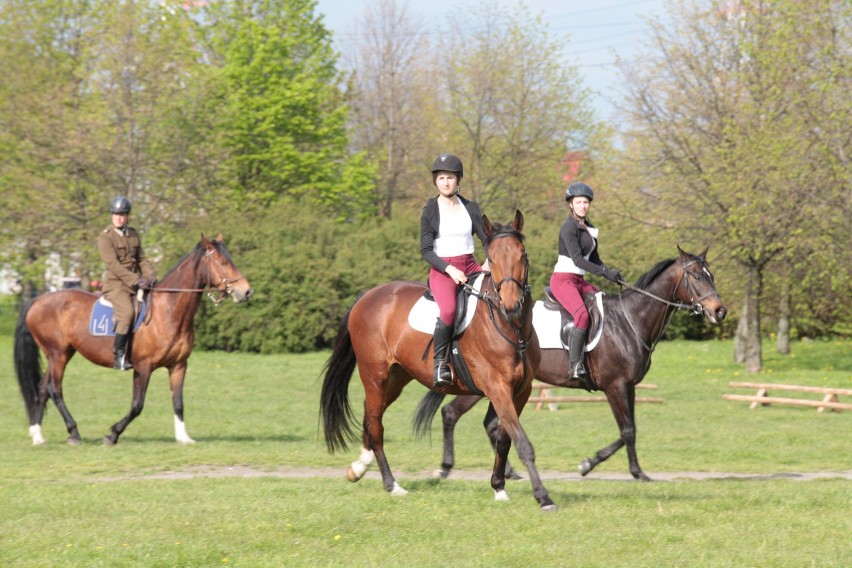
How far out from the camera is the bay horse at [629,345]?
40.4 feet

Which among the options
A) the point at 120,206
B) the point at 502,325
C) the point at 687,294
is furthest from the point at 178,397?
the point at 502,325

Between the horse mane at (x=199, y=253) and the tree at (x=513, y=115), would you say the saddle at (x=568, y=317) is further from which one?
the tree at (x=513, y=115)

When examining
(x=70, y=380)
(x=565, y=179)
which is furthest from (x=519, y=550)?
(x=565, y=179)

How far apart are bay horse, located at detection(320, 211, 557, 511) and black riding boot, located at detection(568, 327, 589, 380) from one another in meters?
2.53

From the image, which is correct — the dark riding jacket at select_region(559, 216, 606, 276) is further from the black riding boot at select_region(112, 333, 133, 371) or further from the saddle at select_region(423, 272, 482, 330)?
the black riding boot at select_region(112, 333, 133, 371)

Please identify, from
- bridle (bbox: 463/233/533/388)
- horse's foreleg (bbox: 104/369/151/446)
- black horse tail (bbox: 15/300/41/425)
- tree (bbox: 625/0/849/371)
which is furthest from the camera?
tree (bbox: 625/0/849/371)

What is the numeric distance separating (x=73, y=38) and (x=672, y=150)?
85.5ft

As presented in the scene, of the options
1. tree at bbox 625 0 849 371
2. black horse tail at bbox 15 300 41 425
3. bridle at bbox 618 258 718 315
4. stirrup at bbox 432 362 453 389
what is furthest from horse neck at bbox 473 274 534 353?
tree at bbox 625 0 849 371

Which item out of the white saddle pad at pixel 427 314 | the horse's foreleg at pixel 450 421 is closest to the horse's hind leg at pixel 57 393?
the horse's foreleg at pixel 450 421

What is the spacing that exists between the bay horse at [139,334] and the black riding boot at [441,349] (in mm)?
5824

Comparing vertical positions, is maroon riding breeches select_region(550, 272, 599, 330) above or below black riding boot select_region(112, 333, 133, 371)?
above

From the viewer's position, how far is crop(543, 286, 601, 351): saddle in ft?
41.6

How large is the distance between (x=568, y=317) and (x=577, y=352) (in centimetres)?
52

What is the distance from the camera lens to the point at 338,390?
1130 cm
